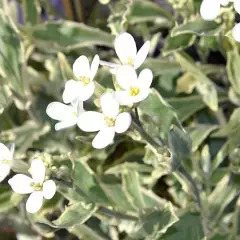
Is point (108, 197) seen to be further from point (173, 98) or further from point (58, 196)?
point (173, 98)

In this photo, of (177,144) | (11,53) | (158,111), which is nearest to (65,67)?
(11,53)

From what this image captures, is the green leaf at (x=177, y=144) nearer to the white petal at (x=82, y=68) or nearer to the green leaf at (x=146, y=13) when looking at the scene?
the white petal at (x=82, y=68)

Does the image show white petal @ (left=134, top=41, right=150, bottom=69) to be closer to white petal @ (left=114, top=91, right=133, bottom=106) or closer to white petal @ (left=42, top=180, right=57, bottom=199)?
white petal @ (left=114, top=91, right=133, bottom=106)

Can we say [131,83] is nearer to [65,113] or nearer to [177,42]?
[65,113]

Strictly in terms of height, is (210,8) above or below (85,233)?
above

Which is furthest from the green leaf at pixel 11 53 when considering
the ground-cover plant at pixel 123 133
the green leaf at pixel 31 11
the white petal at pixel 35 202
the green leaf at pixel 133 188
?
the white petal at pixel 35 202

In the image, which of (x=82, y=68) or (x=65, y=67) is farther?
(x=65, y=67)
